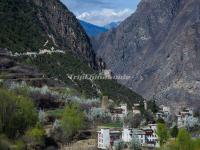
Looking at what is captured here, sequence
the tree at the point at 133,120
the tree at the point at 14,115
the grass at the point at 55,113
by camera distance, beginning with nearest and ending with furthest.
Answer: the tree at the point at 14,115
the grass at the point at 55,113
the tree at the point at 133,120

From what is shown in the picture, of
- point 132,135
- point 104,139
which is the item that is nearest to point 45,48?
point 132,135

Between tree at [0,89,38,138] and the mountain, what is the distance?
96.5ft

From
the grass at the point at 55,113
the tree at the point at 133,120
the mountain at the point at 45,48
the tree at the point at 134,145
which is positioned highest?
the mountain at the point at 45,48

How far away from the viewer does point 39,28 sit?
15038 cm

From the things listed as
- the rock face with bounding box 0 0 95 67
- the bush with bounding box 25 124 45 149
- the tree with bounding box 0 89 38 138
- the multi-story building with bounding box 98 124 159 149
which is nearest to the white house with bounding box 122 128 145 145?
the multi-story building with bounding box 98 124 159 149

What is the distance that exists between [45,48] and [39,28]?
13.7 m

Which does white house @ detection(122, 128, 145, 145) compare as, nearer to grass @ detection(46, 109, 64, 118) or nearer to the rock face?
grass @ detection(46, 109, 64, 118)

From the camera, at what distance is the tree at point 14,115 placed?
6969 centimetres

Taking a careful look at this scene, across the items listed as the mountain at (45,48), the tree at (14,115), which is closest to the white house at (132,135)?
the tree at (14,115)

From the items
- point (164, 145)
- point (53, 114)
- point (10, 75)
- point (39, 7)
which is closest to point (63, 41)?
point (39, 7)

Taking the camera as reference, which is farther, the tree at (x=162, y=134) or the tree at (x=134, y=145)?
the tree at (x=162, y=134)

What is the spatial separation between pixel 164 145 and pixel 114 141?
22.5 ft

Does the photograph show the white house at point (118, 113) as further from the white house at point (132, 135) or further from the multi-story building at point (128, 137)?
the white house at point (132, 135)

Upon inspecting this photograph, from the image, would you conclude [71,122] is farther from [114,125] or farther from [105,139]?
[114,125]
